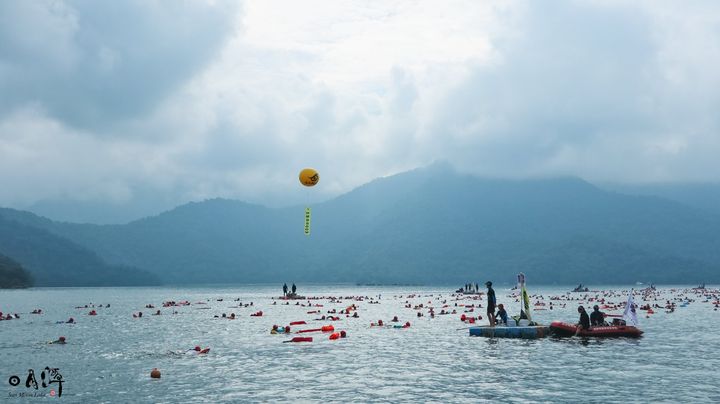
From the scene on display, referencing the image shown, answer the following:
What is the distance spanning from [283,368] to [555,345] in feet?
66.1

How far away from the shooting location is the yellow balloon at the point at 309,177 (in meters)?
55.5

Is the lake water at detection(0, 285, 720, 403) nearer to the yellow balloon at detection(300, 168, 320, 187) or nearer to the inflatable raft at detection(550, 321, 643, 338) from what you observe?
the inflatable raft at detection(550, 321, 643, 338)

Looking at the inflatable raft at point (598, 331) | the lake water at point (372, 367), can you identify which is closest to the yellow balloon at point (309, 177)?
the lake water at point (372, 367)

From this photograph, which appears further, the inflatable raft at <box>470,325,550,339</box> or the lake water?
the inflatable raft at <box>470,325,550,339</box>

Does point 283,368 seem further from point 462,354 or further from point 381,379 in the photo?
point 462,354

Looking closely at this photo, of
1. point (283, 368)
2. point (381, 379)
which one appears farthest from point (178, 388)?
point (381, 379)

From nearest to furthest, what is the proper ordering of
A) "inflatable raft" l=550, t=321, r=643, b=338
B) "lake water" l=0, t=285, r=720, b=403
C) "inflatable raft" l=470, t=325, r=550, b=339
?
"lake water" l=0, t=285, r=720, b=403, "inflatable raft" l=470, t=325, r=550, b=339, "inflatable raft" l=550, t=321, r=643, b=338

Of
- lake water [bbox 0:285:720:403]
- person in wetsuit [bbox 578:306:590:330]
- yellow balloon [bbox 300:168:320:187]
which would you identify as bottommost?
lake water [bbox 0:285:720:403]

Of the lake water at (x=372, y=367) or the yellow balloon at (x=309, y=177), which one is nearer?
the lake water at (x=372, y=367)

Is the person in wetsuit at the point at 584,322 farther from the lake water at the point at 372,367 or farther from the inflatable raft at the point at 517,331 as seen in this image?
the inflatable raft at the point at 517,331

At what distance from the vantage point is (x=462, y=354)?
39.7 m

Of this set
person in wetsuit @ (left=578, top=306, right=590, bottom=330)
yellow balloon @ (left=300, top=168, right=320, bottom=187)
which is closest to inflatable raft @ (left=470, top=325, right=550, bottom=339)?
person in wetsuit @ (left=578, top=306, right=590, bottom=330)

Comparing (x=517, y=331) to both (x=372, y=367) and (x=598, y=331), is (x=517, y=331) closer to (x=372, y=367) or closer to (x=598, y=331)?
(x=598, y=331)

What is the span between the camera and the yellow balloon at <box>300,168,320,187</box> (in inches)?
2184
